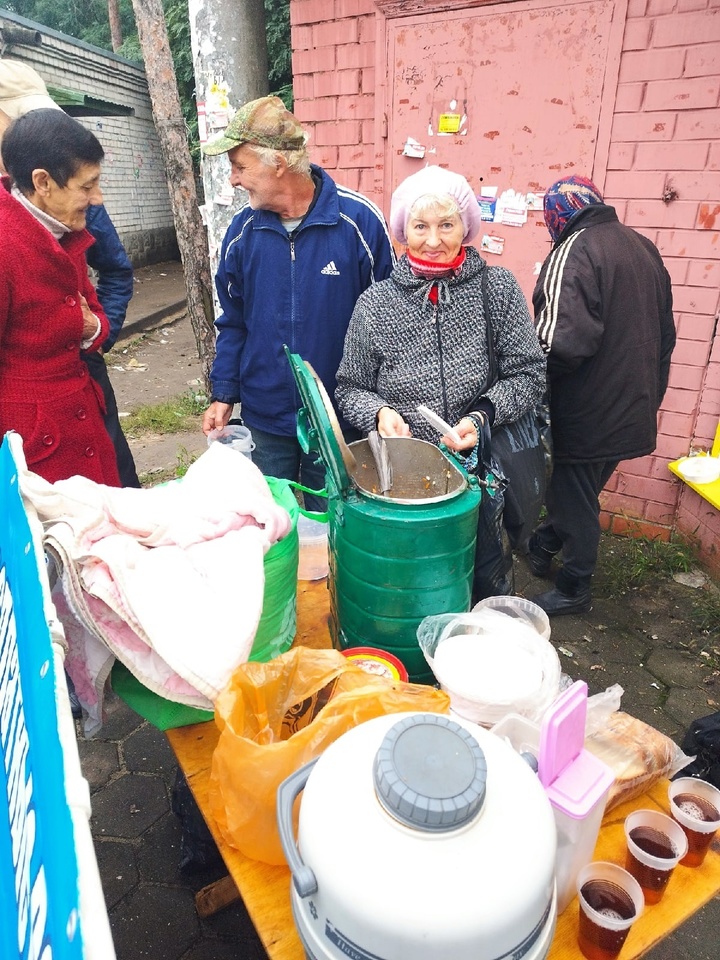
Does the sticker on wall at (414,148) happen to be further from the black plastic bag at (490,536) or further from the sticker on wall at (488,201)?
the black plastic bag at (490,536)

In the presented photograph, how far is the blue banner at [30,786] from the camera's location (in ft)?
2.16

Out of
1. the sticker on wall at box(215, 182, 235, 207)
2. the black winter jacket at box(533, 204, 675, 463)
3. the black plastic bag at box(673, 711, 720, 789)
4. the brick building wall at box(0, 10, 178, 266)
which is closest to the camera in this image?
the black plastic bag at box(673, 711, 720, 789)

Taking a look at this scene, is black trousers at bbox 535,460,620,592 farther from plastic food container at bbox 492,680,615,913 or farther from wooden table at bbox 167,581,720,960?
plastic food container at bbox 492,680,615,913

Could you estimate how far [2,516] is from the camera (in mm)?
1420

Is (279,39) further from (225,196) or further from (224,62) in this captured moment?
(225,196)

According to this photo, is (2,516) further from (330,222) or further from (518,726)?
(330,222)

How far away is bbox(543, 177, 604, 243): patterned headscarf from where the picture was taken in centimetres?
285

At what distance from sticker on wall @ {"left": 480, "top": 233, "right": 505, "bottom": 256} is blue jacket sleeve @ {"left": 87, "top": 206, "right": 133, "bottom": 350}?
2.16 metres

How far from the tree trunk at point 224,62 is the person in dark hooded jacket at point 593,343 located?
2307 millimetres

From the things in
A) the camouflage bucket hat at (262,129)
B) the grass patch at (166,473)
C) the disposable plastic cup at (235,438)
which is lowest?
the grass patch at (166,473)

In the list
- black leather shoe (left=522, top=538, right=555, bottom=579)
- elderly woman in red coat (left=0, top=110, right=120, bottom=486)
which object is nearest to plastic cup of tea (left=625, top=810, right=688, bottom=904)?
elderly woman in red coat (left=0, top=110, right=120, bottom=486)

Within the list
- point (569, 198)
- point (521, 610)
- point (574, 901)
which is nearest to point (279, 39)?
point (569, 198)

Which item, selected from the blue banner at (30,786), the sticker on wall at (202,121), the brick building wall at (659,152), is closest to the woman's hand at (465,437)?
the blue banner at (30,786)

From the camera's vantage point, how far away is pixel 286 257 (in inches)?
105
